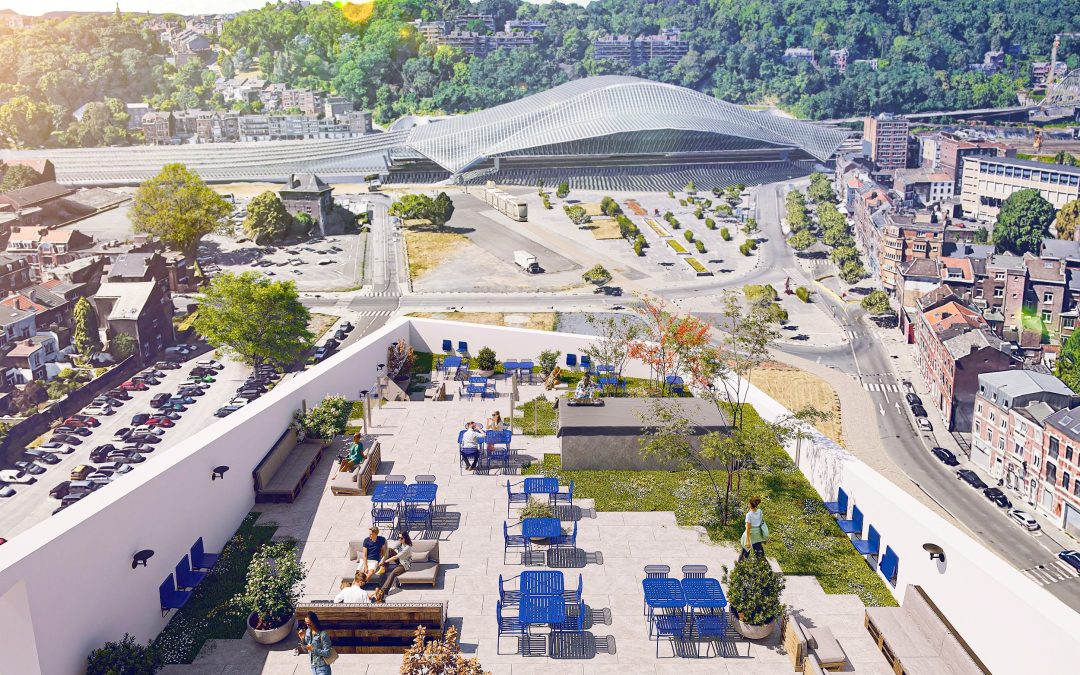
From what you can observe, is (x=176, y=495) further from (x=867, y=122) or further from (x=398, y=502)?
(x=867, y=122)

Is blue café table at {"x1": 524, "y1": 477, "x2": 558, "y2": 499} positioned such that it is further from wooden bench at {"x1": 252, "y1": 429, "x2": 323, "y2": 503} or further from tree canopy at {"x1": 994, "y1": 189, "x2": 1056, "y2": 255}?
tree canopy at {"x1": 994, "y1": 189, "x2": 1056, "y2": 255}

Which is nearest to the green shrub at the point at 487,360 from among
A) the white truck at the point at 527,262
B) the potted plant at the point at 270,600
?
the potted plant at the point at 270,600

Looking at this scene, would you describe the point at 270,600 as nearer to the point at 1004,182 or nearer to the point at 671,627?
the point at 671,627

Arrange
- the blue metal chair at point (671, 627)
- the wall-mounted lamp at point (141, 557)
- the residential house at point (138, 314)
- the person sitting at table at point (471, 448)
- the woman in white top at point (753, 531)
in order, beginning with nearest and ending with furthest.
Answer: the blue metal chair at point (671, 627) < the wall-mounted lamp at point (141, 557) < the woman in white top at point (753, 531) < the person sitting at table at point (471, 448) < the residential house at point (138, 314)

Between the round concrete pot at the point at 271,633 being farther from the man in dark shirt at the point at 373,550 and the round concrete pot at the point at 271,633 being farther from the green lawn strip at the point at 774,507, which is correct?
the green lawn strip at the point at 774,507

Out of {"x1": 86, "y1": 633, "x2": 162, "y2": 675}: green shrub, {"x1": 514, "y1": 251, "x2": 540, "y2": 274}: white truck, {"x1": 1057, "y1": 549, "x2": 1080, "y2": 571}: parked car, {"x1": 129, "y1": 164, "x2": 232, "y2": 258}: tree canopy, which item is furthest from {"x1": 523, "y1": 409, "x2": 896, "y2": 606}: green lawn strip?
{"x1": 129, "y1": 164, "x2": 232, "y2": 258}: tree canopy
